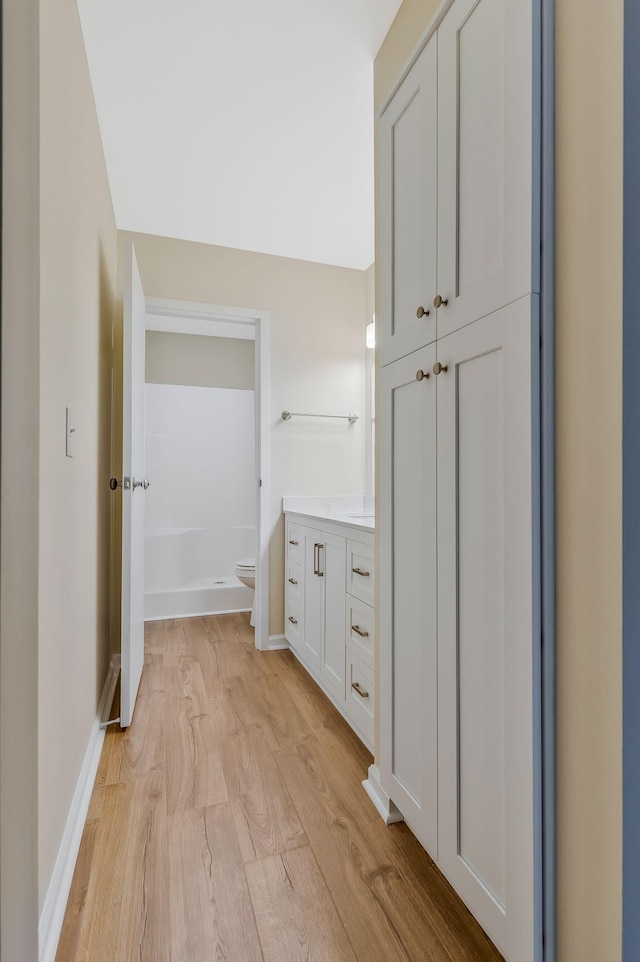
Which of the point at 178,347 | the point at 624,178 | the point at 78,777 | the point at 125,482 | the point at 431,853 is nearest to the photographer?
the point at 624,178

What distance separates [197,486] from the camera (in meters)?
4.16

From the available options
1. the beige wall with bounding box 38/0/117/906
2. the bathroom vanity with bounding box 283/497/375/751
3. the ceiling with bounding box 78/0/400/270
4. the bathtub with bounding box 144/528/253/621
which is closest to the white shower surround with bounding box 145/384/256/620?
the bathtub with bounding box 144/528/253/621

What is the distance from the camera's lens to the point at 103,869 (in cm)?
122

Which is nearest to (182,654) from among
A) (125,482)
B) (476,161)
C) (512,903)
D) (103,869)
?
(125,482)

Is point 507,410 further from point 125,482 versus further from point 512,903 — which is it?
point 125,482

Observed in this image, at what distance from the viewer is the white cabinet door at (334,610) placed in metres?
1.93

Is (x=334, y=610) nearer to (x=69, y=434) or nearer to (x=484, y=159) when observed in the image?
(x=69, y=434)

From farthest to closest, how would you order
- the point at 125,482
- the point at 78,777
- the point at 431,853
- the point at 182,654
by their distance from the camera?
1. the point at 182,654
2. the point at 125,482
3. the point at 78,777
4. the point at 431,853

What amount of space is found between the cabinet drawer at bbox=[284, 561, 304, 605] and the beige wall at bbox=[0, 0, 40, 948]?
181 cm

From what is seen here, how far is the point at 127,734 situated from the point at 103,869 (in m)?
0.70

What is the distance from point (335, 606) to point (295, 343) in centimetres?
168

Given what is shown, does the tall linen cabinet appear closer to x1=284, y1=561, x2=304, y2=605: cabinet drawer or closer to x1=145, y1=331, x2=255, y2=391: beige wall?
x1=284, y1=561, x2=304, y2=605: cabinet drawer

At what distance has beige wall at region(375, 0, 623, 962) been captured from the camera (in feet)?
2.34

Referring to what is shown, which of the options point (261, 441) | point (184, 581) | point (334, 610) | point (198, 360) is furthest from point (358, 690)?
point (198, 360)
